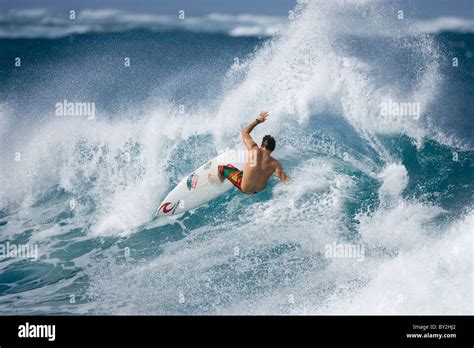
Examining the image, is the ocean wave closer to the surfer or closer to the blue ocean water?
the blue ocean water

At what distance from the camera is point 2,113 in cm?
1111

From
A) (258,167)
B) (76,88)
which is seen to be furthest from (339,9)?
(76,88)

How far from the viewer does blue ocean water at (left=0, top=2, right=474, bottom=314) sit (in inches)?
262

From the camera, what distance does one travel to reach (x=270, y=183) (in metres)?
8.16

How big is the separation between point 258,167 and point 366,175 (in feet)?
7.79

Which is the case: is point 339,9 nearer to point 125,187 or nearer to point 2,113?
point 125,187

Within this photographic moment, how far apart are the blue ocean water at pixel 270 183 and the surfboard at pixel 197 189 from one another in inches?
10.1

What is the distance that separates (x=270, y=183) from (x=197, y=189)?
4.13 feet
